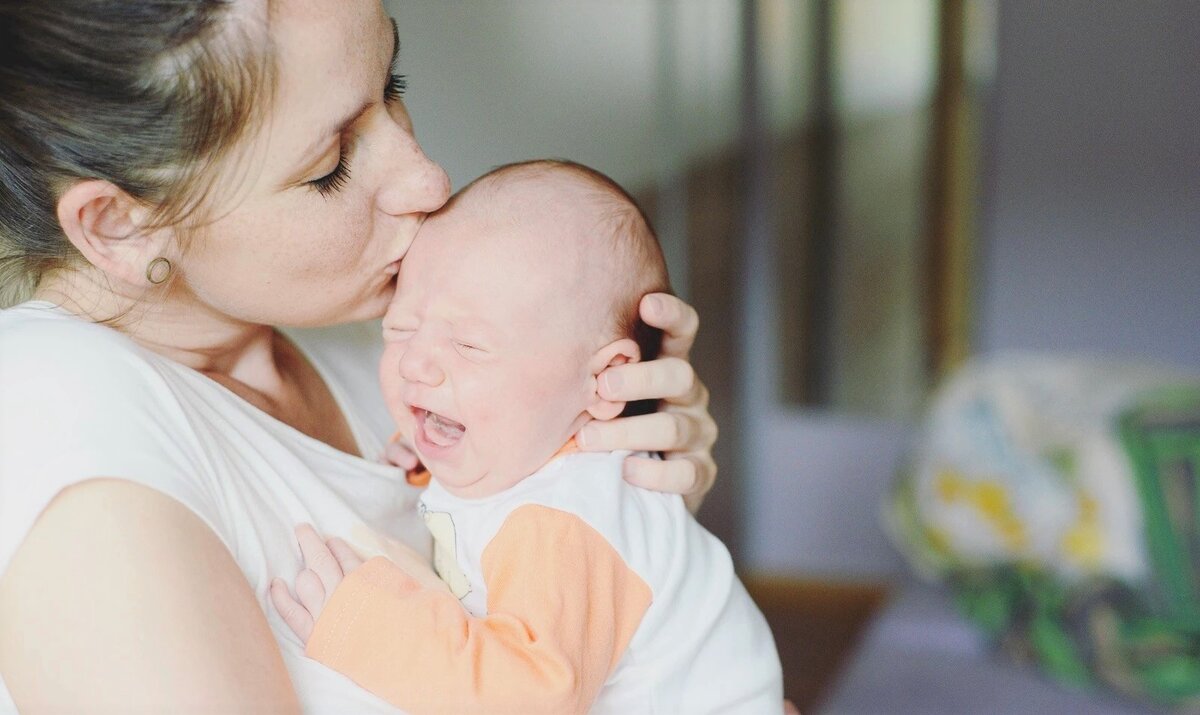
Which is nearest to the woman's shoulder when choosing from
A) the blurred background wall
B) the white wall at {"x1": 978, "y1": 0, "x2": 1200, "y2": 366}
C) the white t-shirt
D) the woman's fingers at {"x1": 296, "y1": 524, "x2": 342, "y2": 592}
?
the white t-shirt

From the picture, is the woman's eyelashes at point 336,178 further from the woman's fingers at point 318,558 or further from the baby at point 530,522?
the woman's fingers at point 318,558

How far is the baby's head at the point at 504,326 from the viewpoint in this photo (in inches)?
31.4

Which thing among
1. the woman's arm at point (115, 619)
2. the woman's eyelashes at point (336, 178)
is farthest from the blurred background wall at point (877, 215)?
the woman's arm at point (115, 619)

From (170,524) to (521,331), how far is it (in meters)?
0.26

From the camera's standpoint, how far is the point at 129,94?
659mm

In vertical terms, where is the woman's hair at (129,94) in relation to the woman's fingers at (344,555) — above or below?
above

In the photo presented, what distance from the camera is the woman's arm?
619 mm

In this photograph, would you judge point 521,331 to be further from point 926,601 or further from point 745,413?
A: point 745,413

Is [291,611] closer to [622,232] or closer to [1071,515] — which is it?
[622,232]

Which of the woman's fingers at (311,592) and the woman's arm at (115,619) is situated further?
the woman's fingers at (311,592)

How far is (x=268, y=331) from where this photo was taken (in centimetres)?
93

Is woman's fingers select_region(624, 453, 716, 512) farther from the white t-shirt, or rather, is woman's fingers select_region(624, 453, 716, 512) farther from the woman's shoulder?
the woman's shoulder

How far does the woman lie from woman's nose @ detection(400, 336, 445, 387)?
0.20 feet

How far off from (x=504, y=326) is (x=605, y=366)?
0.10 meters
